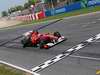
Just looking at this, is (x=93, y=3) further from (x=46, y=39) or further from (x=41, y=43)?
→ (x=46, y=39)

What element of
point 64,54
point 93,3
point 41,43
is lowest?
point 93,3

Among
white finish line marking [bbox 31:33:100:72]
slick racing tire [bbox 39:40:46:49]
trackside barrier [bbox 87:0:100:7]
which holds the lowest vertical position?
trackside barrier [bbox 87:0:100:7]

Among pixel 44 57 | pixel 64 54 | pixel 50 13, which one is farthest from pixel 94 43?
pixel 50 13

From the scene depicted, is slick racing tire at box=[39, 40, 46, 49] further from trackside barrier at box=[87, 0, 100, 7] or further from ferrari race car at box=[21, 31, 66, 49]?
trackside barrier at box=[87, 0, 100, 7]

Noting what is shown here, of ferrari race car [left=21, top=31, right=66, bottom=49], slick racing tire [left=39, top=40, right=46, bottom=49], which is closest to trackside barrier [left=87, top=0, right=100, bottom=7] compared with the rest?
ferrari race car [left=21, top=31, right=66, bottom=49]

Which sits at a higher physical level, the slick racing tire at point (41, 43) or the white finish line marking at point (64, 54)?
the white finish line marking at point (64, 54)

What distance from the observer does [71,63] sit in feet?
49.6

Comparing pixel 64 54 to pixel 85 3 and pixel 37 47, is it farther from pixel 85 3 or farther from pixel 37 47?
pixel 85 3

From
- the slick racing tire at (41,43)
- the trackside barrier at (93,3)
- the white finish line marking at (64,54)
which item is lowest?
the trackside barrier at (93,3)

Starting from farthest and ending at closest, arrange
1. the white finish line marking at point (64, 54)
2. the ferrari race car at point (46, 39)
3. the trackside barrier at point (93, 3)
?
the trackside barrier at point (93, 3) < the ferrari race car at point (46, 39) < the white finish line marking at point (64, 54)

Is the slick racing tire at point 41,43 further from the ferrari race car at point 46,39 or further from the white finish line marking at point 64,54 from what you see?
the white finish line marking at point 64,54

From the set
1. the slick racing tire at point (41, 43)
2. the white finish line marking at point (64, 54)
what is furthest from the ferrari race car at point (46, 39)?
the white finish line marking at point (64, 54)

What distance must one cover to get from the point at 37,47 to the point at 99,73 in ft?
37.4

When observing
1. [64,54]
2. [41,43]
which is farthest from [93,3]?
[64,54]
